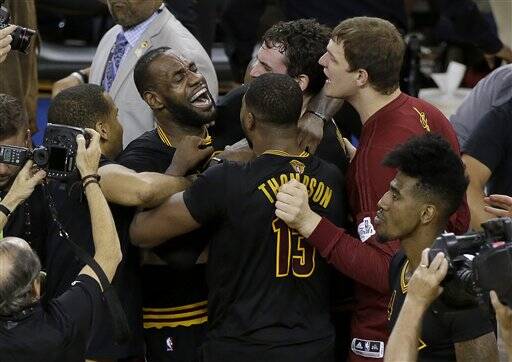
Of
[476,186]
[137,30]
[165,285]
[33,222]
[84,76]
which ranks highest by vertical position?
[137,30]

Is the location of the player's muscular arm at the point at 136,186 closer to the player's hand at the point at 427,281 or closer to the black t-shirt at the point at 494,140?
the player's hand at the point at 427,281

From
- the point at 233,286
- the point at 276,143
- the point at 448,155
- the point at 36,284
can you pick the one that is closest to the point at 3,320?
the point at 36,284

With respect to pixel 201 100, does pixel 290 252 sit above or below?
below

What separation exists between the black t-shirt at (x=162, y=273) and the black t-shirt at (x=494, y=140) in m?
1.25

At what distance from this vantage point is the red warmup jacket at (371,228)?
4.33 meters

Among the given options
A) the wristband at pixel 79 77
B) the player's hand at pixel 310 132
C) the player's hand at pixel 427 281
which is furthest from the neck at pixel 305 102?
the wristband at pixel 79 77

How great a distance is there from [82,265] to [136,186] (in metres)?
0.35

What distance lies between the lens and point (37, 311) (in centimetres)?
389

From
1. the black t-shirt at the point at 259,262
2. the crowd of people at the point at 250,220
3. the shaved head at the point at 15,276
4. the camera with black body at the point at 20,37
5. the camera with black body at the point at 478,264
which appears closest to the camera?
the camera with black body at the point at 478,264

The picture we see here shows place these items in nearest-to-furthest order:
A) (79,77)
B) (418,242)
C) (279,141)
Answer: (418,242)
(279,141)
(79,77)

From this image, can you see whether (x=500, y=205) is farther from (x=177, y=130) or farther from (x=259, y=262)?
(x=177, y=130)

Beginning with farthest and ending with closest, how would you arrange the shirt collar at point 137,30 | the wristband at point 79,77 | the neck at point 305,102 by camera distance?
the wristband at point 79,77 → the shirt collar at point 137,30 → the neck at point 305,102

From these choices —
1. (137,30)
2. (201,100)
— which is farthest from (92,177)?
(137,30)

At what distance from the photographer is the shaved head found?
3799mm
